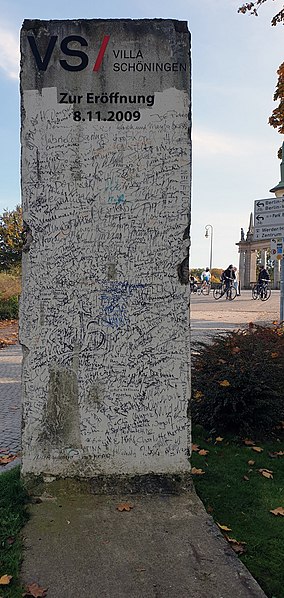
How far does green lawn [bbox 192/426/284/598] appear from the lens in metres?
3.21

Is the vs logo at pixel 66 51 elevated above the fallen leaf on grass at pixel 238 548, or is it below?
above

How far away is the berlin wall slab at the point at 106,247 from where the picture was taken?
3.71m

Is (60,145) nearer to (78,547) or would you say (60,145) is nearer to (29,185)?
(29,185)

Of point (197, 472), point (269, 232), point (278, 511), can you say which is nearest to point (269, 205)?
point (269, 232)

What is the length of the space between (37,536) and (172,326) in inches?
61.9

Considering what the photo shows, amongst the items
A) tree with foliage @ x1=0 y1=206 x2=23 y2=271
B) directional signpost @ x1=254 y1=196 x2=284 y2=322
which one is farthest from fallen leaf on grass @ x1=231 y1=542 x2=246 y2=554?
tree with foliage @ x1=0 y1=206 x2=23 y2=271

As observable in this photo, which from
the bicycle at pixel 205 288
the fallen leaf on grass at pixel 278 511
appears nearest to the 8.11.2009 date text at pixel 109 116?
the fallen leaf on grass at pixel 278 511

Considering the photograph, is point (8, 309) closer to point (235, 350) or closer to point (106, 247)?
point (235, 350)

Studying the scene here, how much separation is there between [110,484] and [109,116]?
2527 millimetres

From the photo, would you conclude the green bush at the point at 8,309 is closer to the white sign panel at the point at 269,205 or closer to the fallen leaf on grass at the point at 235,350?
the white sign panel at the point at 269,205

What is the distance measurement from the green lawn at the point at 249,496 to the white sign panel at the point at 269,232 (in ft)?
17.0

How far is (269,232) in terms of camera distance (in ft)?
32.8

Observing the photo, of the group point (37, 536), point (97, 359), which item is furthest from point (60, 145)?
point (37, 536)

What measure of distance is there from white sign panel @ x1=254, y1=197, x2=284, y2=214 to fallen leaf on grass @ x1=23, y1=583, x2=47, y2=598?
817cm
